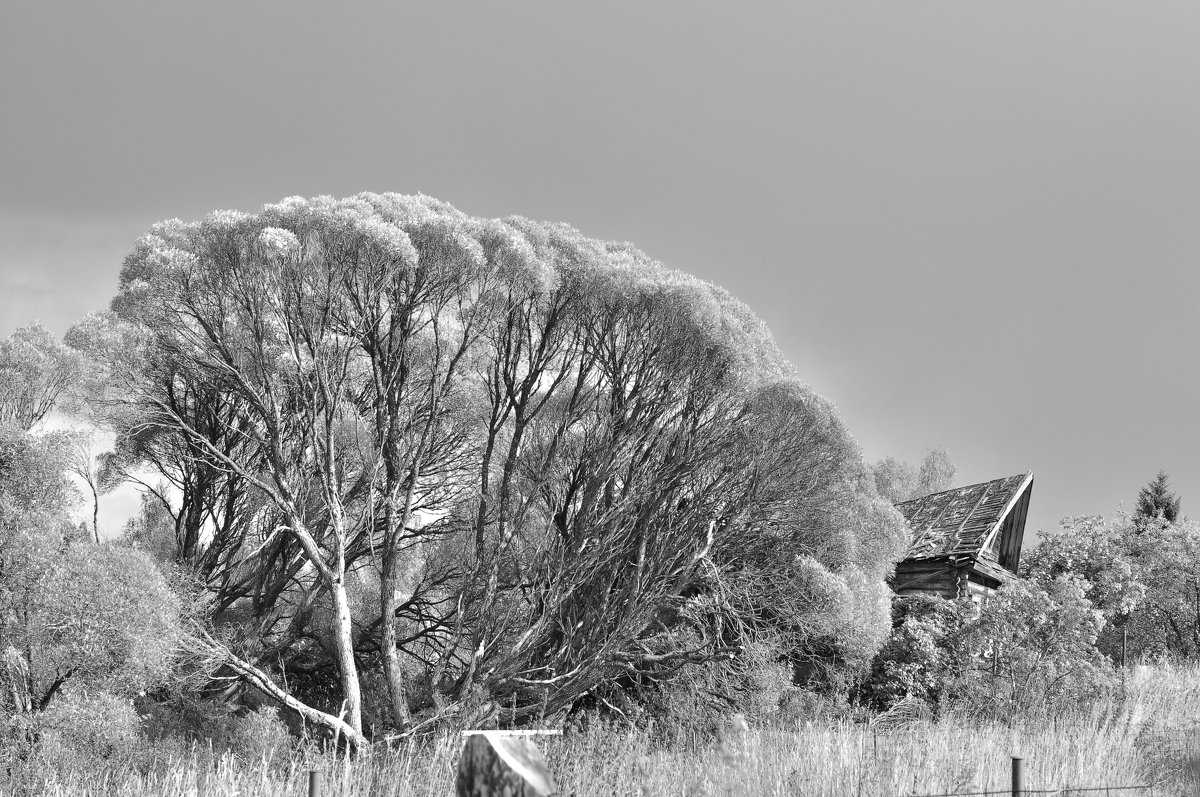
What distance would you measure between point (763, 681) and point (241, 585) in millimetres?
9684

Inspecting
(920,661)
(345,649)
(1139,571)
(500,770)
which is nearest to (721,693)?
(920,661)

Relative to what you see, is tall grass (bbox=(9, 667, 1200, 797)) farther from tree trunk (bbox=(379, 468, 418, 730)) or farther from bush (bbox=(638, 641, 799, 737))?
bush (bbox=(638, 641, 799, 737))

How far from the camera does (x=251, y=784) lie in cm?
841

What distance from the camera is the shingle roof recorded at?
21297 millimetres

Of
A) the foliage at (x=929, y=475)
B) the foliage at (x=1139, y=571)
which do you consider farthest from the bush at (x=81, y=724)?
the foliage at (x=929, y=475)

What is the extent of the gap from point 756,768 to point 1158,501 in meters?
35.2

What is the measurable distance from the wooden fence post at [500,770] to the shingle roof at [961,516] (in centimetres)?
1837

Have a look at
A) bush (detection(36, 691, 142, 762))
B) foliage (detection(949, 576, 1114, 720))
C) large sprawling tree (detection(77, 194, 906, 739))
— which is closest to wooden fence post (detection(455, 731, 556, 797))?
bush (detection(36, 691, 142, 762))

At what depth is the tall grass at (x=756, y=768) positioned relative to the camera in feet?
27.4

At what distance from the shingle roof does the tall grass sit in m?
8.74

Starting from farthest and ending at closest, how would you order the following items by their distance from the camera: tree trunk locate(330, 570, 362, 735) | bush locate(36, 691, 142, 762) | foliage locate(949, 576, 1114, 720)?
foliage locate(949, 576, 1114, 720), tree trunk locate(330, 570, 362, 735), bush locate(36, 691, 142, 762)

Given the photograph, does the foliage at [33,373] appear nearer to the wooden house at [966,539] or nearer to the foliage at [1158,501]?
the wooden house at [966,539]

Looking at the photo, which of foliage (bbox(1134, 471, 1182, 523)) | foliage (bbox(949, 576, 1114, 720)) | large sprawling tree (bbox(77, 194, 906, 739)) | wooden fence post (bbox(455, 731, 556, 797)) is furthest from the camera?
foliage (bbox(1134, 471, 1182, 523))

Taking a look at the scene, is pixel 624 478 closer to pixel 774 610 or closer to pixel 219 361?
pixel 774 610
